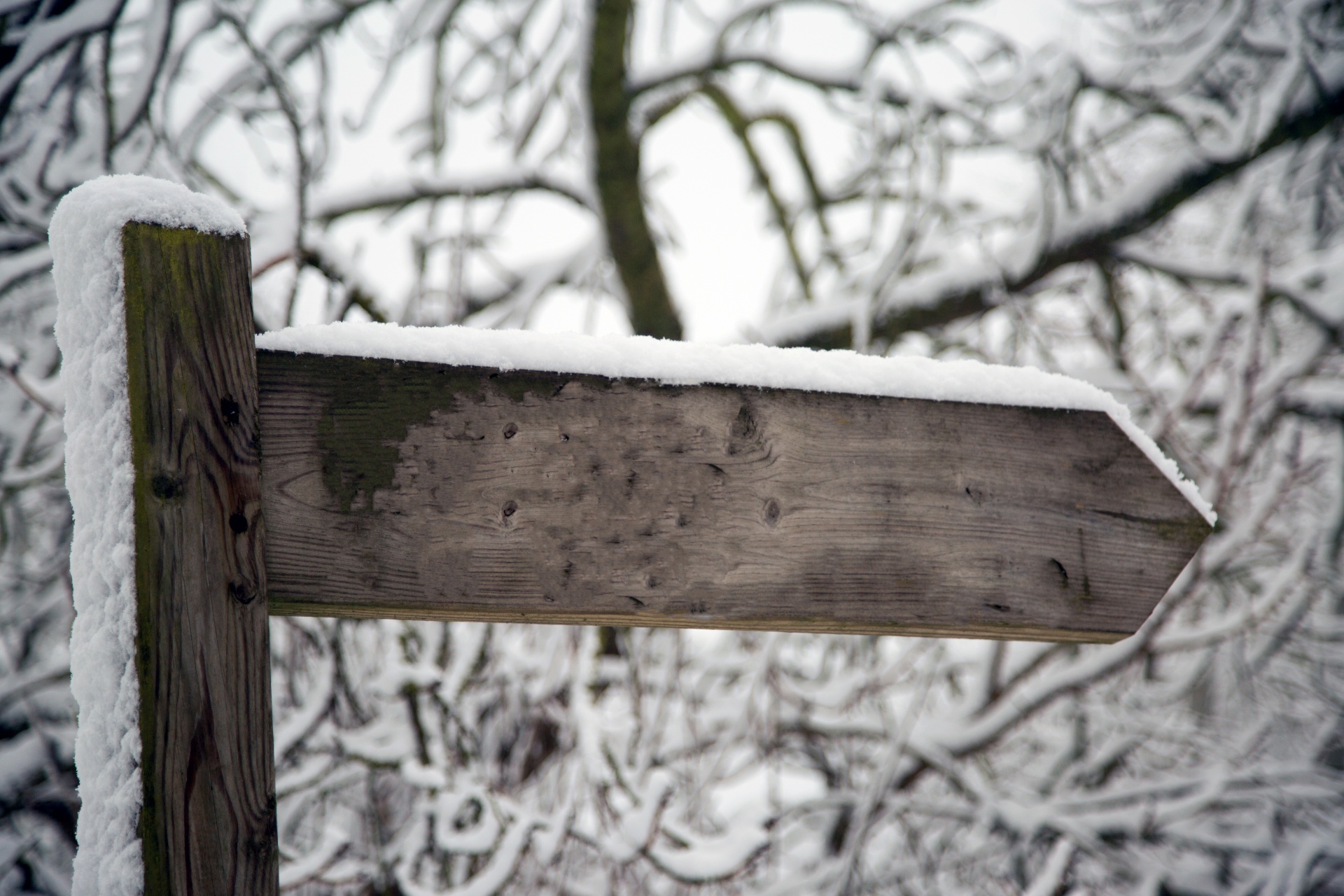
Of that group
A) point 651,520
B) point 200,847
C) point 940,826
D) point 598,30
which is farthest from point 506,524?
point 940,826

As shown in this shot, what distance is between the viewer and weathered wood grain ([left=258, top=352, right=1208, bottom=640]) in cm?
76

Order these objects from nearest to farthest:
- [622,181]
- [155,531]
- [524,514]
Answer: [155,531]
[524,514]
[622,181]

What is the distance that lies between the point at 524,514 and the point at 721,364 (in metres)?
0.30

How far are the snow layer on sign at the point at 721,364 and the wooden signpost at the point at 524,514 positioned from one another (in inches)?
0.6

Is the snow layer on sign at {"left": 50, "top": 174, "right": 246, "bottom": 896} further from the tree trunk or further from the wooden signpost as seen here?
the tree trunk

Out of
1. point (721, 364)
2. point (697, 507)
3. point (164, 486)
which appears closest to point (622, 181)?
point (721, 364)

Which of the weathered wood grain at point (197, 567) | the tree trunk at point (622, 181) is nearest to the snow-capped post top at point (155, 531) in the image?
the weathered wood grain at point (197, 567)

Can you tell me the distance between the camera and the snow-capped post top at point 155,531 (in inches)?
26.2

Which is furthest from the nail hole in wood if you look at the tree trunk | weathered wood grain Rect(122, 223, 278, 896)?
the tree trunk

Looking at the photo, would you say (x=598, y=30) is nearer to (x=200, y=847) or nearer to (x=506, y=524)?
(x=506, y=524)

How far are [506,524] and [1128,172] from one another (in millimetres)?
5465

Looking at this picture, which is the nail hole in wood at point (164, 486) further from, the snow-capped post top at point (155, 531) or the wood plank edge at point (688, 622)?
the wood plank edge at point (688, 622)

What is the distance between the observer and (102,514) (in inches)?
27.0

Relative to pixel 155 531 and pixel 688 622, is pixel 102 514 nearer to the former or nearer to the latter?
pixel 155 531
